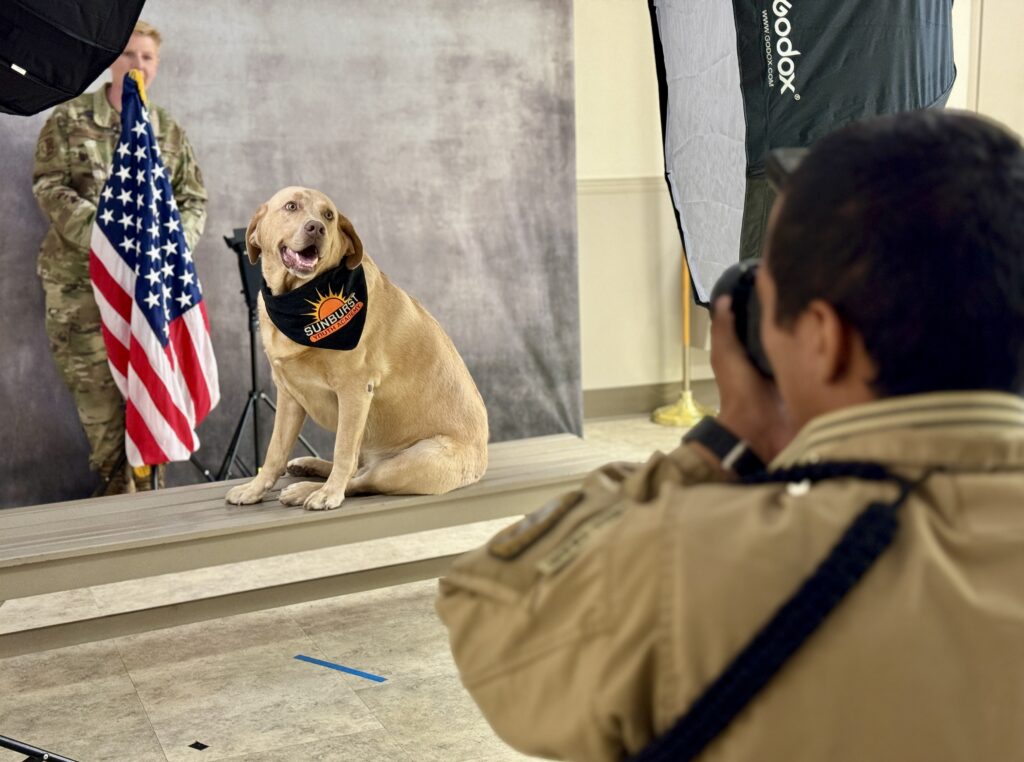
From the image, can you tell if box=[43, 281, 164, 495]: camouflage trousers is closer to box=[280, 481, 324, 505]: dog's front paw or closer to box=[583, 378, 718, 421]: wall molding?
box=[280, 481, 324, 505]: dog's front paw

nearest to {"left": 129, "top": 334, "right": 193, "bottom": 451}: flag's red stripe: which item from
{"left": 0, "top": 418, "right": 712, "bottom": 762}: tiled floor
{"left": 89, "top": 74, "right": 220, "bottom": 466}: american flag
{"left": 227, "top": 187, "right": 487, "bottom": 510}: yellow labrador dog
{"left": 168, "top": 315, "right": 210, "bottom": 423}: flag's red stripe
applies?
{"left": 89, "top": 74, "right": 220, "bottom": 466}: american flag

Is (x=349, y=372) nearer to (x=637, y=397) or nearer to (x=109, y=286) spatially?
(x=109, y=286)

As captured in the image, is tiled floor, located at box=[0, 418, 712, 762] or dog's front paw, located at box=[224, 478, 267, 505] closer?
tiled floor, located at box=[0, 418, 712, 762]

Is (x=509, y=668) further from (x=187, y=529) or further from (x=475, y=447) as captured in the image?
(x=475, y=447)

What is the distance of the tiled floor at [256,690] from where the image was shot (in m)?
2.89

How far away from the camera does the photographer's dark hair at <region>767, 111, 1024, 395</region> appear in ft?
2.37

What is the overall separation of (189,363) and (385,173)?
145 centimetres

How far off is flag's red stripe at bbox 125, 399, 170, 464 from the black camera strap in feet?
14.2

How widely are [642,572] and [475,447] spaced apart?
9.38ft

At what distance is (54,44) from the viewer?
1712mm

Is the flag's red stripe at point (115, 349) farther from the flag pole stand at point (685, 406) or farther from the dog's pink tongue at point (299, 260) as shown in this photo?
the flag pole stand at point (685, 406)

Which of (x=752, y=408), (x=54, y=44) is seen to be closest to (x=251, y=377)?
(x=54, y=44)

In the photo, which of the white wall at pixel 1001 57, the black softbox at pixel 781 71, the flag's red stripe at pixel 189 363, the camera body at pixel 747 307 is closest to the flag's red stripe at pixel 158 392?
the flag's red stripe at pixel 189 363

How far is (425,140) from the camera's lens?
565cm
